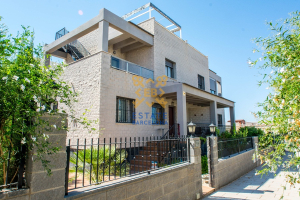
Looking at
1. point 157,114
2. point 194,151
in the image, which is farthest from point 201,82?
point 194,151

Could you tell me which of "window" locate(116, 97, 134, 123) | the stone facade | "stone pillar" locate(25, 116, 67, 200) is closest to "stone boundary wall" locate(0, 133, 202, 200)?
"stone pillar" locate(25, 116, 67, 200)

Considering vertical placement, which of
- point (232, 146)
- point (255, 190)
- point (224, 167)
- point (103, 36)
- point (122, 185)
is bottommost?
point (255, 190)

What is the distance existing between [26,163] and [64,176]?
1.67ft

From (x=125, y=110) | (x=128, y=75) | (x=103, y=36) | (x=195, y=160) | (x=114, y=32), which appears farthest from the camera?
(x=114, y=32)

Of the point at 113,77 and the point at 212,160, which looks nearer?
the point at 212,160

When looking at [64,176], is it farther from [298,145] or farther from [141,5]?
[141,5]

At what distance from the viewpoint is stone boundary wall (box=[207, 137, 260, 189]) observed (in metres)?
6.55

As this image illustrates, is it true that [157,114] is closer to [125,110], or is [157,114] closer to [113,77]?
[125,110]

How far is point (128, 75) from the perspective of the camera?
400 inches

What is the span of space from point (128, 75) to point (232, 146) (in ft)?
19.8

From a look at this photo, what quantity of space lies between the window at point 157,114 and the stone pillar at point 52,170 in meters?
9.07

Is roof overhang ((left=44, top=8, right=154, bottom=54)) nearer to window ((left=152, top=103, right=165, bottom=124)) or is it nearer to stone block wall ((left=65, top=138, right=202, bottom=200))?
window ((left=152, top=103, right=165, bottom=124))

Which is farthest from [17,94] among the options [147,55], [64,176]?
[147,55]

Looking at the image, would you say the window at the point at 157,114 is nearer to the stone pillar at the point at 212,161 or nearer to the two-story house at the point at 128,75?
the two-story house at the point at 128,75
